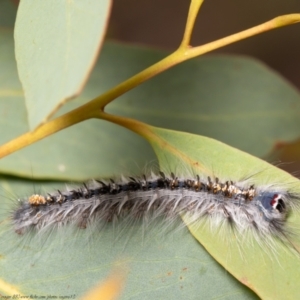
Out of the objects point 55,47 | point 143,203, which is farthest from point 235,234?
point 55,47


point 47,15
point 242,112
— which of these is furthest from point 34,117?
point 242,112

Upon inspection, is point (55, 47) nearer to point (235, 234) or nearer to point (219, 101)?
point (235, 234)

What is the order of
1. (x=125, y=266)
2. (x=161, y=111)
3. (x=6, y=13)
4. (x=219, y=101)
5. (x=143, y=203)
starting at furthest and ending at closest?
(x=6, y=13)
(x=219, y=101)
(x=161, y=111)
(x=143, y=203)
(x=125, y=266)

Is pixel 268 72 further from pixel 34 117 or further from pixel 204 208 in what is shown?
pixel 34 117

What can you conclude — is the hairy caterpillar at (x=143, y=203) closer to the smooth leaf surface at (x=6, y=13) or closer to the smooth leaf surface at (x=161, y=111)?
the smooth leaf surface at (x=161, y=111)

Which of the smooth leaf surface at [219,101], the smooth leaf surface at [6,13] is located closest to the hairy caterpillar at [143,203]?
the smooth leaf surface at [219,101]
